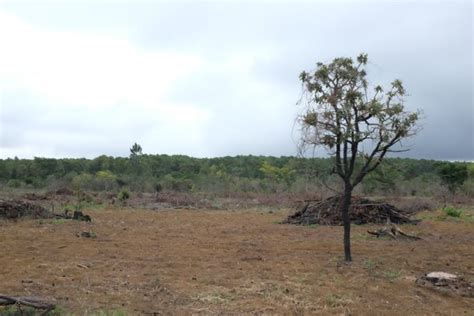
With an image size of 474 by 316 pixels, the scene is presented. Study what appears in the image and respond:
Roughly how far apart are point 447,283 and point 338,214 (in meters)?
9.51

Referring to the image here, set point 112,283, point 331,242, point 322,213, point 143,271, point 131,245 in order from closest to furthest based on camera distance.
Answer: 1. point 112,283
2. point 143,271
3. point 131,245
4. point 331,242
5. point 322,213

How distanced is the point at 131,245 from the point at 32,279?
4068mm

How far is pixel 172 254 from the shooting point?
33.0 feet

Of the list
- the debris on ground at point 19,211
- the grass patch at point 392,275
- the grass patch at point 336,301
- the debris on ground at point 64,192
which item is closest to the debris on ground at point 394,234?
the grass patch at point 392,275

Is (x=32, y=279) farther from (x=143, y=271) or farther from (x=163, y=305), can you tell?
(x=163, y=305)

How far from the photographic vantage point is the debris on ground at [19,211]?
16.1 meters

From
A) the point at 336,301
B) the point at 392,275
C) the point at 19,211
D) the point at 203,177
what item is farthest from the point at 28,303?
the point at 203,177

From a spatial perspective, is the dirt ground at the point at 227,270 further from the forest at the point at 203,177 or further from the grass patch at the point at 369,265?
the forest at the point at 203,177

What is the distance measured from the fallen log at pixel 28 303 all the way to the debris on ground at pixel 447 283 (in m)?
5.50

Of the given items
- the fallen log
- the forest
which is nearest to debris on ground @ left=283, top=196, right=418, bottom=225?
the forest

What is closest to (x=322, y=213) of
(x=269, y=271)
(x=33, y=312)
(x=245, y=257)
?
(x=245, y=257)

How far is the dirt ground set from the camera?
619 cm

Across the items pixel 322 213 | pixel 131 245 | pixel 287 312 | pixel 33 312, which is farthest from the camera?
pixel 322 213

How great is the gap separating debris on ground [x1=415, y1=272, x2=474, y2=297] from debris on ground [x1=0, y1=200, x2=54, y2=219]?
13293 millimetres
